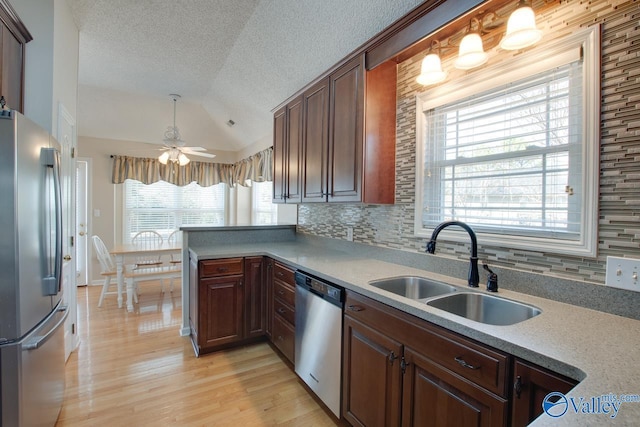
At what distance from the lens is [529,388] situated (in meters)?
0.91

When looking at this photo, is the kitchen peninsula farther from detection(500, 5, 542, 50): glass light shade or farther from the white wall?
the white wall

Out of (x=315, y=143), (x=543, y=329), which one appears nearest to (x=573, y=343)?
(x=543, y=329)

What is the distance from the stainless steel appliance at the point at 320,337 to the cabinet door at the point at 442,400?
0.52 m

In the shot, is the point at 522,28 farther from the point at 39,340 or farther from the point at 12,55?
the point at 12,55

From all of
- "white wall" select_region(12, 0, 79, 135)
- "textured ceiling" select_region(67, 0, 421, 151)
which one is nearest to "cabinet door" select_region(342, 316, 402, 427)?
"textured ceiling" select_region(67, 0, 421, 151)

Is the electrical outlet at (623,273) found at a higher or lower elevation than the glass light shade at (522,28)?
lower

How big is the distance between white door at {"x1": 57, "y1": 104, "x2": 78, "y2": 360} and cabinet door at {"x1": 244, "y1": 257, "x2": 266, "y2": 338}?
4.54 ft

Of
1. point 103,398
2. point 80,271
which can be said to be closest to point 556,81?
point 103,398

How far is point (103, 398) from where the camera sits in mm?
2016

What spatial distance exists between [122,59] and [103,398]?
3154 millimetres

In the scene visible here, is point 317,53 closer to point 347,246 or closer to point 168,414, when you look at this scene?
point 347,246

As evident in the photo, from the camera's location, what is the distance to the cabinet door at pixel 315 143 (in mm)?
2443

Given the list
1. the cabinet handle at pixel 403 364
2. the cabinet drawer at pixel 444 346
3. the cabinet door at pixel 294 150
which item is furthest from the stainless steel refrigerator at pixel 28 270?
the cabinet door at pixel 294 150

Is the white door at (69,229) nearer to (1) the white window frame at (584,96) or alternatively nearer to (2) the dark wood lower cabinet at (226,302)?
(2) the dark wood lower cabinet at (226,302)
